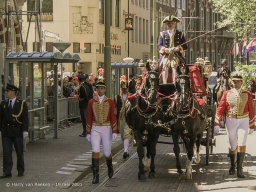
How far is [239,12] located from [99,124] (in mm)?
24414

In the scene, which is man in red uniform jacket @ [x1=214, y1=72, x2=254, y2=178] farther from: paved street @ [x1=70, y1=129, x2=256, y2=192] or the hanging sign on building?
the hanging sign on building

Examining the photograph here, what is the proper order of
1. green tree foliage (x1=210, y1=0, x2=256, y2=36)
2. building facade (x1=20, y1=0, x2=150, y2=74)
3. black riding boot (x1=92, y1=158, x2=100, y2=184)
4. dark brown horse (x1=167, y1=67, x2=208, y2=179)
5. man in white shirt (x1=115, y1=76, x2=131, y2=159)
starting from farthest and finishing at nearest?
1. building facade (x1=20, y1=0, x2=150, y2=74)
2. green tree foliage (x1=210, y1=0, x2=256, y2=36)
3. man in white shirt (x1=115, y1=76, x2=131, y2=159)
4. dark brown horse (x1=167, y1=67, x2=208, y2=179)
5. black riding boot (x1=92, y1=158, x2=100, y2=184)

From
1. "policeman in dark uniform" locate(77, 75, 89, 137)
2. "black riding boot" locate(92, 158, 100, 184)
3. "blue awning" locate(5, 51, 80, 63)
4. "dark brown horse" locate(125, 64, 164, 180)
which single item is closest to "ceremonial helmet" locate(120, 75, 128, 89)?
"blue awning" locate(5, 51, 80, 63)

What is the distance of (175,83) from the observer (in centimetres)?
1484

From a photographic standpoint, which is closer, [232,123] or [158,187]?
[158,187]

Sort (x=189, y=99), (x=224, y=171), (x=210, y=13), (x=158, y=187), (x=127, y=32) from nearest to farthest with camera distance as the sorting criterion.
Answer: (x=158, y=187) < (x=189, y=99) < (x=224, y=171) < (x=127, y=32) < (x=210, y=13)

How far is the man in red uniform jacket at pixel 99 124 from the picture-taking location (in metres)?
14.3

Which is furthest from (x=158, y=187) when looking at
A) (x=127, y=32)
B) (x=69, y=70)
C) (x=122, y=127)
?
(x=127, y=32)

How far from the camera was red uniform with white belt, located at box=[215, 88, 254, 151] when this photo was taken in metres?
14.8

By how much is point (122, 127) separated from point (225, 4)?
67.8 feet

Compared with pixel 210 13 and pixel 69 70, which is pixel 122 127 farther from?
pixel 210 13

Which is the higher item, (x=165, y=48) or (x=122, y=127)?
(x=165, y=48)

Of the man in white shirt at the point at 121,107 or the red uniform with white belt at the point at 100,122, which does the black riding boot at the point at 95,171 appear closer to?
the red uniform with white belt at the point at 100,122

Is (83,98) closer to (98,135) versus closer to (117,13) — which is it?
(98,135)
